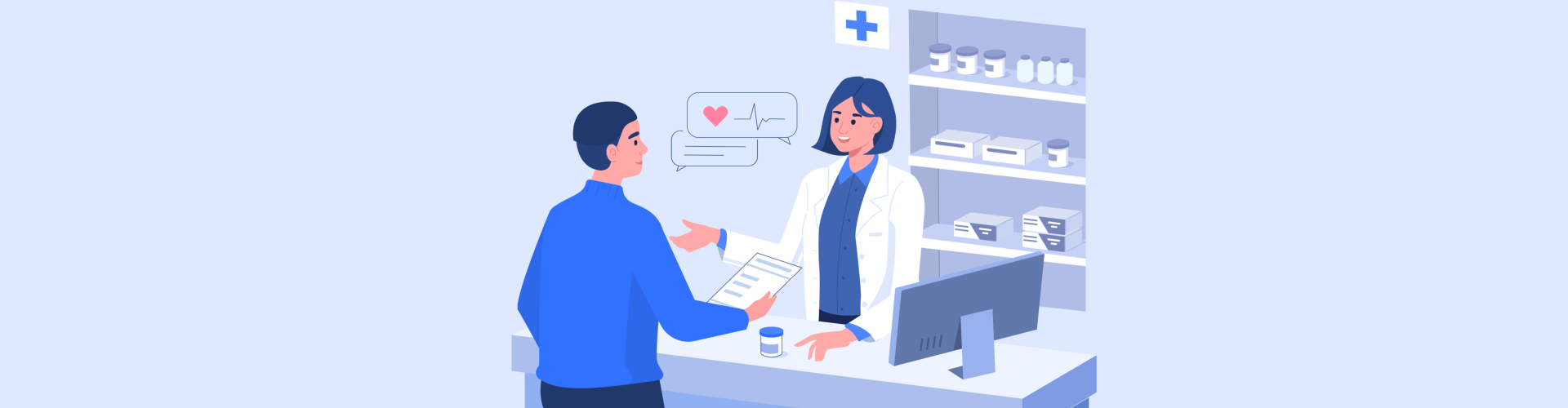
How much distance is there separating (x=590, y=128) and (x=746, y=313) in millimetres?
988

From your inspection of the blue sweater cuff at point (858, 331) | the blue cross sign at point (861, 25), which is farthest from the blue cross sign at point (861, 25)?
the blue sweater cuff at point (858, 331)

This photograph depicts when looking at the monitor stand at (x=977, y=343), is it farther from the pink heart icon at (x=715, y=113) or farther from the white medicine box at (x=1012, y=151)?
the pink heart icon at (x=715, y=113)

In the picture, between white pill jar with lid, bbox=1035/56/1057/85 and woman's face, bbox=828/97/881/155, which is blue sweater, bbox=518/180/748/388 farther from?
white pill jar with lid, bbox=1035/56/1057/85

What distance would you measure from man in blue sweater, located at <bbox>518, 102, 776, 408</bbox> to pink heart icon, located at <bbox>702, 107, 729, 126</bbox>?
2.26 m

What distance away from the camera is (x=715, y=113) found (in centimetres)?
1083

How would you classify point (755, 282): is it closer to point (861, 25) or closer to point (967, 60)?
point (861, 25)

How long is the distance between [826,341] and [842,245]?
80cm

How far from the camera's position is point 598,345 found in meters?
8.39

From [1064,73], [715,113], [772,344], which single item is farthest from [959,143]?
[772,344]

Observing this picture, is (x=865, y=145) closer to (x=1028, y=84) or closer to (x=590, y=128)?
(x=1028, y=84)

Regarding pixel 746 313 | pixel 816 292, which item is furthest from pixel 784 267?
pixel 746 313

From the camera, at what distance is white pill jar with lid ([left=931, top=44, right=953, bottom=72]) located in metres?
10.6

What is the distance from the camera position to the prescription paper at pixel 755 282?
9719 mm

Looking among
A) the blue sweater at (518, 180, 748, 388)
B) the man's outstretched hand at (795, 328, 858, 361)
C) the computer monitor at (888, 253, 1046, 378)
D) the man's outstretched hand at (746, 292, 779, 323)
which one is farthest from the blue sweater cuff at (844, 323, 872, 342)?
the blue sweater at (518, 180, 748, 388)
